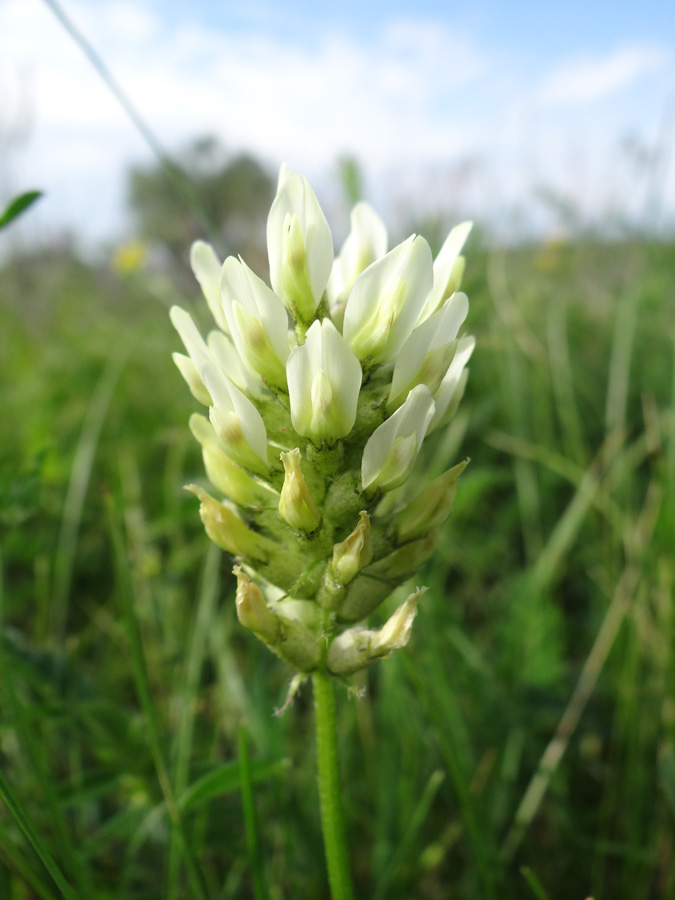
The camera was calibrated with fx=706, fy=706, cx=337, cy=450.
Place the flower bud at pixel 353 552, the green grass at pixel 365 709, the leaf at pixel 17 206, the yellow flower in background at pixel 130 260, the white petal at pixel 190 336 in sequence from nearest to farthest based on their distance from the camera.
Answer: the flower bud at pixel 353 552
the white petal at pixel 190 336
the leaf at pixel 17 206
the green grass at pixel 365 709
the yellow flower in background at pixel 130 260

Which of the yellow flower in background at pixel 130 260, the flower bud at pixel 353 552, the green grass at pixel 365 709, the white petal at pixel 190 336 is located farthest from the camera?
the yellow flower in background at pixel 130 260

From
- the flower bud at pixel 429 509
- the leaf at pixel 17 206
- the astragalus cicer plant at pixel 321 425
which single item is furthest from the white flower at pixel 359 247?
the leaf at pixel 17 206

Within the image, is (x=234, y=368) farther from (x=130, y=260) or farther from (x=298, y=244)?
(x=130, y=260)

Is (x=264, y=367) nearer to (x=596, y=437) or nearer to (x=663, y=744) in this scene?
(x=663, y=744)

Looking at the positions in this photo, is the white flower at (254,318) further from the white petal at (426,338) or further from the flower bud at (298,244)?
the white petal at (426,338)

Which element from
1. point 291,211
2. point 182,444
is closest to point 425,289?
point 291,211

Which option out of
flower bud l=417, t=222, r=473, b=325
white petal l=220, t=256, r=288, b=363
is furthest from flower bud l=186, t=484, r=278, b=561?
flower bud l=417, t=222, r=473, b=325

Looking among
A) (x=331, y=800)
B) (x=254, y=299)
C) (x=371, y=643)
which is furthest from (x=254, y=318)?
(x=331, y=800)

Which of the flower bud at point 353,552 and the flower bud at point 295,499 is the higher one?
the flower bud at point 295,499
